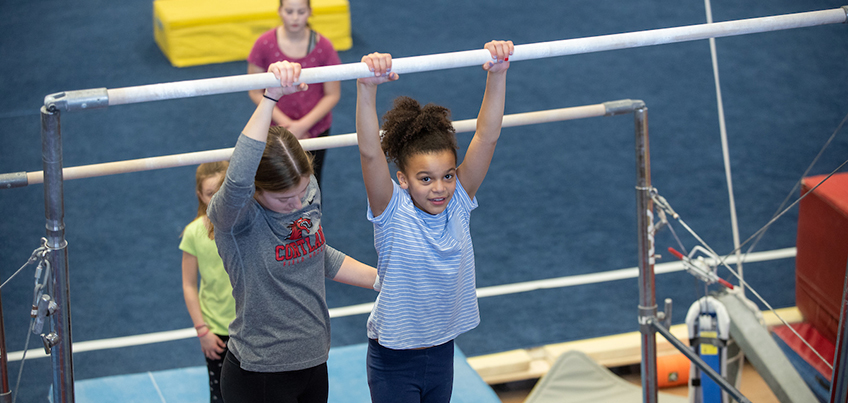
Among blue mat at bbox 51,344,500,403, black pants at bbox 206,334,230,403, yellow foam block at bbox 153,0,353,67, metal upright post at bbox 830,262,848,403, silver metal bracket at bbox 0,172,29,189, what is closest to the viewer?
metal upright post at bbox 830,262,848,403

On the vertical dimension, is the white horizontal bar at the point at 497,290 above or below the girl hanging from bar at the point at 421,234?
below

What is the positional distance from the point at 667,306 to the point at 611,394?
2.35 feet

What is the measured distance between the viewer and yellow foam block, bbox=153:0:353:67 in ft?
17.7

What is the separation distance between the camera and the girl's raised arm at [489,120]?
166 cm

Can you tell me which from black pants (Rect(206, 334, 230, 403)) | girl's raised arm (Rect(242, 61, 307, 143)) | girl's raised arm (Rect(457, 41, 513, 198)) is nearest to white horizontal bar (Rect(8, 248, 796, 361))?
black pants (Rect(206, 334, 230, 403))

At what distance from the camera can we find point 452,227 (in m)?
1.75

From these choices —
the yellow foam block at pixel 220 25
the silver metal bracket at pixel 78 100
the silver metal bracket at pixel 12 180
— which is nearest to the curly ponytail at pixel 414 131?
the silver metal bracket at pixel 78 100

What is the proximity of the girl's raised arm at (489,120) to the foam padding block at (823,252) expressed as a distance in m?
1.39

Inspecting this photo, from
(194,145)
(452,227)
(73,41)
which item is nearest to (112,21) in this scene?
(73,41)

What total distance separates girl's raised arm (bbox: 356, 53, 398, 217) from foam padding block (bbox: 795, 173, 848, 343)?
1.63 meters

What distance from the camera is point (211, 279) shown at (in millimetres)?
2244

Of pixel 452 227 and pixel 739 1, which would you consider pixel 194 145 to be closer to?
pixel 452 227

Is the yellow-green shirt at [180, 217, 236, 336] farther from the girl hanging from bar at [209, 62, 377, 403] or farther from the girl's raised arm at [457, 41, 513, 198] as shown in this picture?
the girl's raised arm at [457, 41, 513, 198]

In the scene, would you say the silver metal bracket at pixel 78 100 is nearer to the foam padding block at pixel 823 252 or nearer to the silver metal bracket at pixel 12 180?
the silver metal bracket at pixel 12 180
